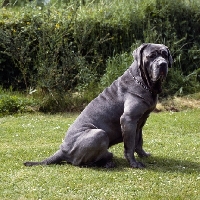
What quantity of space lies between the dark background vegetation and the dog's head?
500 centimetres

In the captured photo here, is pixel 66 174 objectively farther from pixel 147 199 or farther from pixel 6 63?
pixel 6 63

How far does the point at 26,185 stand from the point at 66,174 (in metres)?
0.60

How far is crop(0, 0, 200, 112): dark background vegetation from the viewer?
38.4 ft

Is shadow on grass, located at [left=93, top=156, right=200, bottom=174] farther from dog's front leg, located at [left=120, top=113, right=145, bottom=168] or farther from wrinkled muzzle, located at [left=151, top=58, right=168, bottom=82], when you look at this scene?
wrinkled muzzle, located at [left=151, top=58, right=168, bottom=82]

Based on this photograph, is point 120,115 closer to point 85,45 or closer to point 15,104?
point 15,104

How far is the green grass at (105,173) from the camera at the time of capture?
5660mm

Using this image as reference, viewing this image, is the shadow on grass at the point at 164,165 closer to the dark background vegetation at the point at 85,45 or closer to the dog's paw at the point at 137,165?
the dog's paw at the point at 137,165

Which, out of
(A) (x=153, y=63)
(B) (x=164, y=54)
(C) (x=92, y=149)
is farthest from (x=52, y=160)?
(B) (x=164, y=54)

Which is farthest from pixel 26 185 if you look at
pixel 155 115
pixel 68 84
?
pixel 68 84

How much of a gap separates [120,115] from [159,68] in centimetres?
88

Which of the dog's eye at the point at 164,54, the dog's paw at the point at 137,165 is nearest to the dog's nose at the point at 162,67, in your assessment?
the dog's eye at the point at 164,54

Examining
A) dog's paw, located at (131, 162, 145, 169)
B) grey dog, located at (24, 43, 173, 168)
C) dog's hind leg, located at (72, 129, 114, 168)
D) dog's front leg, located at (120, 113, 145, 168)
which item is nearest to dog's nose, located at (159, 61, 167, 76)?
grey dog, located at (24, 43, 173, 168)

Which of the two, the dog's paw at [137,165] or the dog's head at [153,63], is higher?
the dog's head at [153,63]

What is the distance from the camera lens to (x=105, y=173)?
6391 mm
